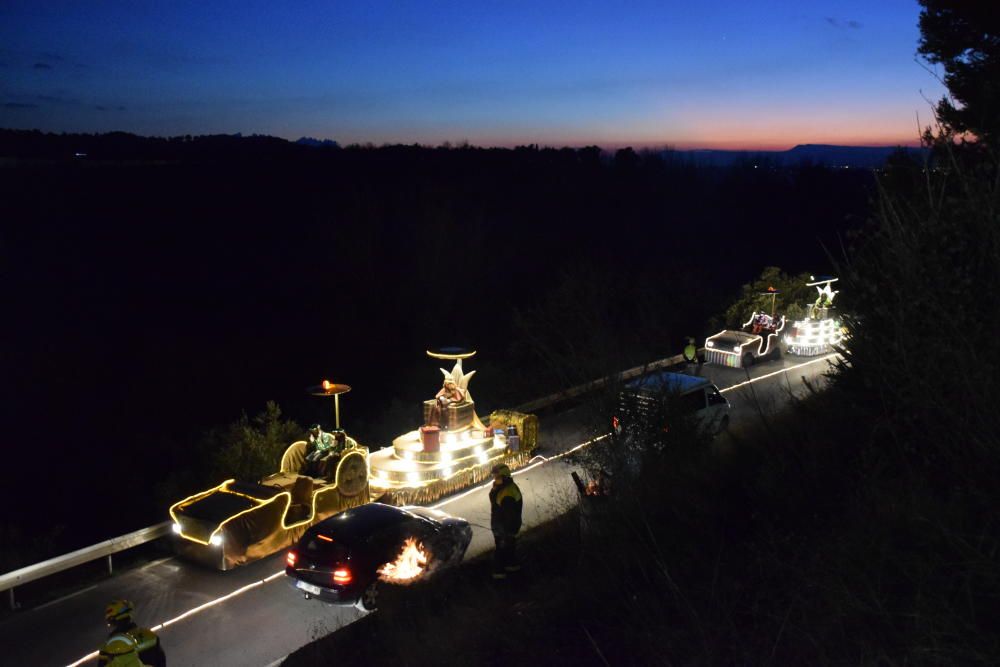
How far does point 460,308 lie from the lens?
43469 mm

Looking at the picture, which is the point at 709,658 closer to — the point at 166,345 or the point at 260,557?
the point at 260,557

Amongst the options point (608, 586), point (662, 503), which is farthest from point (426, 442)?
point (608, 586)

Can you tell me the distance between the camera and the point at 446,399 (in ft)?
50.0

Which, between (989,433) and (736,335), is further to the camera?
(736,335)

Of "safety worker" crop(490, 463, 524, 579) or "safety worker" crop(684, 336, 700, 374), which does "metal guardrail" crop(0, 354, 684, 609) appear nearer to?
"safety worker" crop(490, 463, 524, 579)

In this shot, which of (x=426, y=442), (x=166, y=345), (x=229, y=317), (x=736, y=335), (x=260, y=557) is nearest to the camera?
(x=260, y=557)

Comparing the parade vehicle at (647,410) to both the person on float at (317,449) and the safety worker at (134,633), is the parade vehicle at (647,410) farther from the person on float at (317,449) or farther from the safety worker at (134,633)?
the safety worker at (134,633)

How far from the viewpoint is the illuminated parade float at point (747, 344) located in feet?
79.0

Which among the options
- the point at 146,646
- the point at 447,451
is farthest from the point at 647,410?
the point at 146,646

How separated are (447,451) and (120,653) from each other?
27.9 feet

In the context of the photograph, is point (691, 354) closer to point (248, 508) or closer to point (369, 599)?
point (248, 508)

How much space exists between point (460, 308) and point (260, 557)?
32.1m

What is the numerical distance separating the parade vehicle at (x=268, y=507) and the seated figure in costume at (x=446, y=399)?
6.37 feet

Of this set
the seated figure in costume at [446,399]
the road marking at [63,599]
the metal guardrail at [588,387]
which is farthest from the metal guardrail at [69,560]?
the metal guardrail at [588,387]
